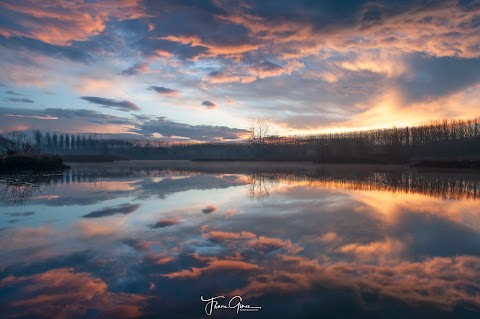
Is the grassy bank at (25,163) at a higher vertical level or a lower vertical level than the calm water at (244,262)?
higher

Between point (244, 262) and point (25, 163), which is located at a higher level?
point (25, 163)

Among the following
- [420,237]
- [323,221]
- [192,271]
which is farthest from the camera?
[323,221]

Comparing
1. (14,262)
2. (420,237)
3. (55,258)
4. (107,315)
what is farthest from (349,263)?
(14,262)

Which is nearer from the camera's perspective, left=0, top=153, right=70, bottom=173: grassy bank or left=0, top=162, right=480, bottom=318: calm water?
left=0, top=162, right=480, bottom=318: calm water

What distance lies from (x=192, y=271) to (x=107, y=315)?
1581 mm

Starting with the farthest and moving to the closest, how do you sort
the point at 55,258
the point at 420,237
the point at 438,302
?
the point at 420,237, the point at 55,258, the point at 438,302

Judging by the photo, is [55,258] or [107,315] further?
[55,258]

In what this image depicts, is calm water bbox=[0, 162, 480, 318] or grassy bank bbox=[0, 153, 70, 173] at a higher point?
grassy bank bbox=[0, 153, 70, 173]

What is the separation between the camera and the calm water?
3.99m

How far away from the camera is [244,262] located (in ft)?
18.0

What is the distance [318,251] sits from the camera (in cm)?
615

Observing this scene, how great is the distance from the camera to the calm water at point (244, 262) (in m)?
3.99

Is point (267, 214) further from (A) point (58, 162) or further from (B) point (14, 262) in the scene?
(A) point (58, 162)

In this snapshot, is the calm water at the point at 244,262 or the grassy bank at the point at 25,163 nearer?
the calm water at the point at 244,262
